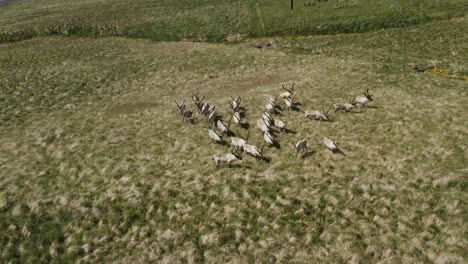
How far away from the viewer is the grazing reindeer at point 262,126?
22172 millimetres

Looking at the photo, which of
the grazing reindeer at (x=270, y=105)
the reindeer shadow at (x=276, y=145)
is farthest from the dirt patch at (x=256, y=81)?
the reindeer shadow at (x=276, y=145)

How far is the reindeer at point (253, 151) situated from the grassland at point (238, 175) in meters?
0.38

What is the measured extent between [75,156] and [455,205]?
20460 mm

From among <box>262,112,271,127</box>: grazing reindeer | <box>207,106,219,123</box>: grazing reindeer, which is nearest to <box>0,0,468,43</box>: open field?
<box>207,106,219,123</box>: grazing reindeer

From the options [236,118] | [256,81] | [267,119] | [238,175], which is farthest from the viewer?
[256,81]

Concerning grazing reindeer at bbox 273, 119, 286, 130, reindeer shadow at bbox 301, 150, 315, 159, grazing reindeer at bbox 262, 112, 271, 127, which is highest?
grazing reindeer at bbox 262, 112, 271, 127

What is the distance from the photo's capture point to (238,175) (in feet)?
60.2

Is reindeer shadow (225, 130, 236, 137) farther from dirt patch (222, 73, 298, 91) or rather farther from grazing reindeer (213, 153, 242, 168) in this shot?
dirt patch (222, 73, 298, 91)

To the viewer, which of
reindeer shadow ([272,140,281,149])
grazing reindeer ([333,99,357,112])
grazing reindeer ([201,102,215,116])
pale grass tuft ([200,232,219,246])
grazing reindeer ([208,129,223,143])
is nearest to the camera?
pale grass tuft ([200,232,219,246])

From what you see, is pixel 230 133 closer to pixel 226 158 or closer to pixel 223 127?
pixel 223 127

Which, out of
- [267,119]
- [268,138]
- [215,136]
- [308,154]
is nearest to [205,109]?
[215,136]

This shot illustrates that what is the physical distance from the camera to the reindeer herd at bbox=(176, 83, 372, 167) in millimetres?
19750

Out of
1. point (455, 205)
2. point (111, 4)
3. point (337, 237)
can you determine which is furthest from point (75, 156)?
point (111, 4)

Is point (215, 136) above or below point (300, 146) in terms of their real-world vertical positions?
above
